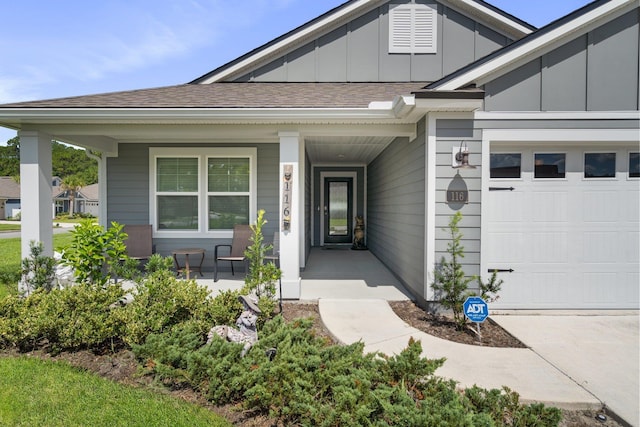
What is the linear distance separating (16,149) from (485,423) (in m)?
63.4

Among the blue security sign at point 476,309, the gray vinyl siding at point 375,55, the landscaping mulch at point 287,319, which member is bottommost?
the landscaping mulch at point 287,319

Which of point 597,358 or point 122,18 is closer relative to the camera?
point 597,358

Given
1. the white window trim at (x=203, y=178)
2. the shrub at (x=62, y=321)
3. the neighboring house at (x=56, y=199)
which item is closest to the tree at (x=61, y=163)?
the neighboring house at (x=56, y=199)

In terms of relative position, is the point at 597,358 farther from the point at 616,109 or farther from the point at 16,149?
the point at 16,149

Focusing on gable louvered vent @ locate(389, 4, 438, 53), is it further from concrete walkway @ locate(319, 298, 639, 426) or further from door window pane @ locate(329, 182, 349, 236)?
concrete walkway @ locate(319, 298, 639, 426)

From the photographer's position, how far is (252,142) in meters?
6.54

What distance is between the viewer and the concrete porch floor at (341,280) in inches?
201

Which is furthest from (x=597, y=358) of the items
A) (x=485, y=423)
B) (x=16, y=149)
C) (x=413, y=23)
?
(x=16, y=149)

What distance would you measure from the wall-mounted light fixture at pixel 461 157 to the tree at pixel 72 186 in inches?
1761

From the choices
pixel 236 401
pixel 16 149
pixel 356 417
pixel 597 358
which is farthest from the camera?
pixel 16 149

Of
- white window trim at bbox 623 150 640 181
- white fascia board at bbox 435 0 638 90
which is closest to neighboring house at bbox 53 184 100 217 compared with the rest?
white fascia board at bbox 435 0 638 90

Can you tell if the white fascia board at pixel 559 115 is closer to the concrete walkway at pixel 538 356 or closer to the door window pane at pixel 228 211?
the concrete walkway at pixel 538 356

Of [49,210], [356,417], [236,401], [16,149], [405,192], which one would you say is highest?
[16,149]

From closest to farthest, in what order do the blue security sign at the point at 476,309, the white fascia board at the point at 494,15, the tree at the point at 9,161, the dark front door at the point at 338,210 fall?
the blue security sign at the point at 476,309 < the white fascia board at the point at 494,15 < the dark front door at the point at 338,210 < the tree at the point at 9,161
